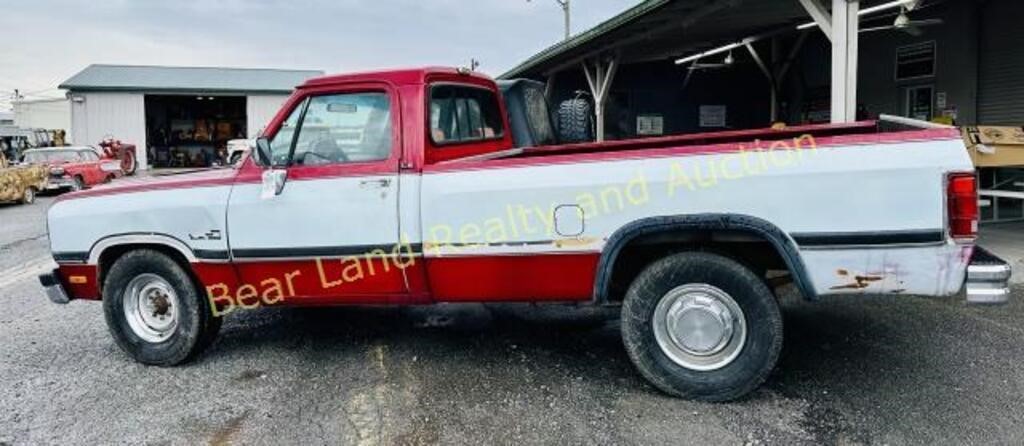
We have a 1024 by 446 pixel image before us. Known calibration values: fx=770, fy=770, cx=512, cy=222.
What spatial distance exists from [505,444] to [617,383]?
1.05 metres

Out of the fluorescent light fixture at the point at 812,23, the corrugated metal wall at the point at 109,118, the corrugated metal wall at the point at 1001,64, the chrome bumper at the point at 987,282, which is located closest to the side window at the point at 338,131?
the chrome bumper at the point at 987,282

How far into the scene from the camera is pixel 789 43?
63.4 feet

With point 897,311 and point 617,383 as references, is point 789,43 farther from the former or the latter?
point 617,383

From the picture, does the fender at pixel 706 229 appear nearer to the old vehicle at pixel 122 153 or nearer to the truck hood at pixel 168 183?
the truck hood at pixel 168 183

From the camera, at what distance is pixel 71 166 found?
75.5 feet

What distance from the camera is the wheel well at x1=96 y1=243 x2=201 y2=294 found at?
512cm

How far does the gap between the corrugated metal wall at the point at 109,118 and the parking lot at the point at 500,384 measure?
1456 inches

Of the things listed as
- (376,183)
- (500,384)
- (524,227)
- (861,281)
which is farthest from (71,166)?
(861,281)

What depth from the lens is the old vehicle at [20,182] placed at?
19578mm

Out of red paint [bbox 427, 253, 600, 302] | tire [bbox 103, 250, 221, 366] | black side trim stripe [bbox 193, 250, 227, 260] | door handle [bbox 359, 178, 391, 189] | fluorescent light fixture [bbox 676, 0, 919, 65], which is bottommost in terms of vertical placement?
tire [bbox 103, 250, 221, 366]

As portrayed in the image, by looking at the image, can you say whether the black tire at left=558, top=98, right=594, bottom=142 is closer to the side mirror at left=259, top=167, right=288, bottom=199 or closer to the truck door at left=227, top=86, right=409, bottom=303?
the truck door at left=227, top=86, right=409, bottom=303

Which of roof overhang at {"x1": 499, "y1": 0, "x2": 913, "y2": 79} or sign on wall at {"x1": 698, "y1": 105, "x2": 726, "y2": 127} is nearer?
roof overhang at {"x1": 499, "y1": 0, "x2": 913, "y2": 79}

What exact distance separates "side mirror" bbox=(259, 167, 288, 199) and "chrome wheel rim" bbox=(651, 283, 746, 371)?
2.36m

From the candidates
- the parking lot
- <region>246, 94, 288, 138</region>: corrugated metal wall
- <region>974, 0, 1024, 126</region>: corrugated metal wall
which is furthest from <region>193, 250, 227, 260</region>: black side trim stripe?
<region>246, 94, 288, 138</region>: corrugated metal wall
